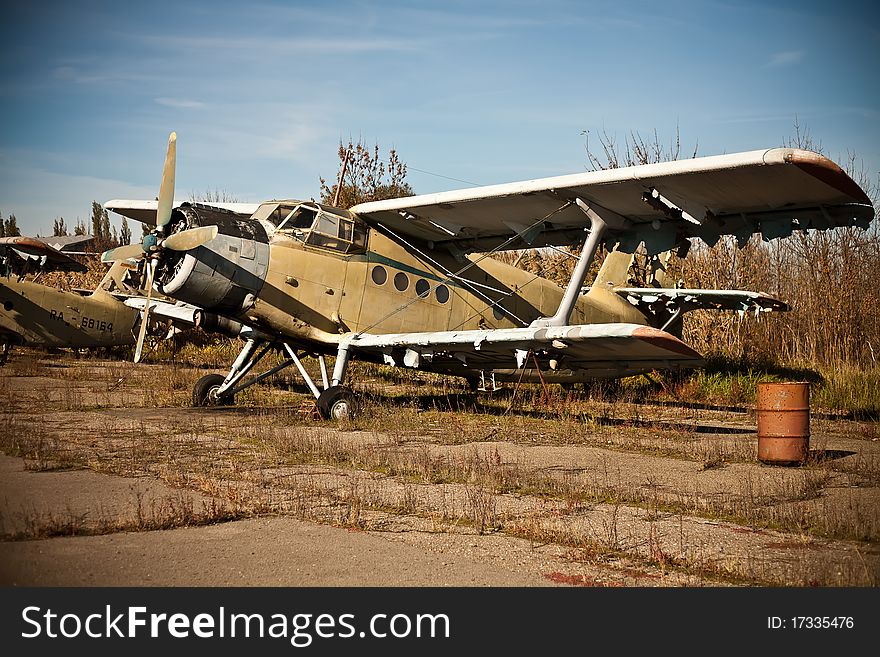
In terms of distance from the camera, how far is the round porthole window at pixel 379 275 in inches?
546

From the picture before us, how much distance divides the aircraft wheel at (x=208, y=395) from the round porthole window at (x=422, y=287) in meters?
3.75

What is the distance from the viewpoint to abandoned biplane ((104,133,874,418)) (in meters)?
11.2

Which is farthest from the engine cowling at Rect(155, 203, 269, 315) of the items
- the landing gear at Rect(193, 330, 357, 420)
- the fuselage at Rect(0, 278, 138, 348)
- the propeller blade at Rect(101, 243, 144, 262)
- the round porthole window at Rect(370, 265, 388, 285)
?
the fuselage at Rect(0, 278, 138, 348)

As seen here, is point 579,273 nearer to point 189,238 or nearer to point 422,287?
point 422,287

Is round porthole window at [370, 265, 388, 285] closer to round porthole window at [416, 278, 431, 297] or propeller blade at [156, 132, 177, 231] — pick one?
round porthole window at [416, 278, 431, 297]

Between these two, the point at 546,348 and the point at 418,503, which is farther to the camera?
the point at 546,348

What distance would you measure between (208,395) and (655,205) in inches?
317

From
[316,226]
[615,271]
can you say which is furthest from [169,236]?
[615,271]

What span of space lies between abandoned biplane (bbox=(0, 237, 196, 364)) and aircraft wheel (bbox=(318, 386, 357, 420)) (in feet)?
34.6

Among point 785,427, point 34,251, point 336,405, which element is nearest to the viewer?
point 785,427

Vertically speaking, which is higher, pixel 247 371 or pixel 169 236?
pixel 169 236

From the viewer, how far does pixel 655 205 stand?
38.9 feet
